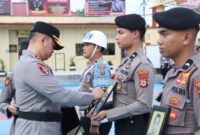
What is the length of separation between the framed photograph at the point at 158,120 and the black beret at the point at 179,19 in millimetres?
422

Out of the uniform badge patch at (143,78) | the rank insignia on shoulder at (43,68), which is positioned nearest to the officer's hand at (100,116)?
the uniform badge patch at (143,78)

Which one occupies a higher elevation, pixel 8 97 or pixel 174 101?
pixel 174 101

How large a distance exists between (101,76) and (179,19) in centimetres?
153

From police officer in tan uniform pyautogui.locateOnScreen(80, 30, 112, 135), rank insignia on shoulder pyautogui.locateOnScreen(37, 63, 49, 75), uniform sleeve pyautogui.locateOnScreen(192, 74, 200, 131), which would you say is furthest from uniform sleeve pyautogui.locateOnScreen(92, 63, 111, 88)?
uniform sleeve pyautogui.locateOnScreen(192, 74, 200, 131)

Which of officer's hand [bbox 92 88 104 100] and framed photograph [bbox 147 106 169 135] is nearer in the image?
framed photograph [bbox 147 106 169 135]

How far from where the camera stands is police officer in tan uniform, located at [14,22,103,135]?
285 centimetres

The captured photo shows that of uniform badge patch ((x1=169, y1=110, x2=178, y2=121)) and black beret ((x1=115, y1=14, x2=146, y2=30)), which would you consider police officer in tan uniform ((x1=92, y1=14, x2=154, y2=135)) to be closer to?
black beret ((x1=115, y1=14, x2=146, y2=30))

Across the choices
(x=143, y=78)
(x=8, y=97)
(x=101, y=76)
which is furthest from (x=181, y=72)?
(x=8, y=97)

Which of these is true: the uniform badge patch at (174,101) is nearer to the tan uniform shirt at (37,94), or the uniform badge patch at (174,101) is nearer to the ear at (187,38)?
the ear at (187,38)

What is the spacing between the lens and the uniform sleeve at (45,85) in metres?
2.83

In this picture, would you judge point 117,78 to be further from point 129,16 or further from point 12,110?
point 12,110

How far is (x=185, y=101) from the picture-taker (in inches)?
76.6

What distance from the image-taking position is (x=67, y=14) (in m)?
25.9

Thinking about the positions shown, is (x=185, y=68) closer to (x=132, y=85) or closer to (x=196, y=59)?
(x=196, y=59)
